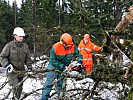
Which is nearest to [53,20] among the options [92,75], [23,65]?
[23,65]

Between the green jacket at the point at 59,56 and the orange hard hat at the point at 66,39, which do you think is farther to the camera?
the green jacket at the point at 59,56

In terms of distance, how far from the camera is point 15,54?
19.7 feet

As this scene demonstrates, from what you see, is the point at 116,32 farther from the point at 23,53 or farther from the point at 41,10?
the point at 41,10

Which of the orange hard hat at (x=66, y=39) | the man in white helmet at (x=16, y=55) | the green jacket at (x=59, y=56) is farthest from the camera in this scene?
the man in white helmet at (x=16, y=55)

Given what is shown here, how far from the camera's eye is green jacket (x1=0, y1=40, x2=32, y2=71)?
5903 mm

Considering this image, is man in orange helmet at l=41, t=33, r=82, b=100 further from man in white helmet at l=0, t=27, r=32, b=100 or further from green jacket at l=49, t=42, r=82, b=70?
man in white helmet at l=0, t=27, r=32, b=100

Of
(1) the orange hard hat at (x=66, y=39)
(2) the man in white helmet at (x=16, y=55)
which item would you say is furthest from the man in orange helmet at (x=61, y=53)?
(2) the man in white helmet at (x=16, y=55)

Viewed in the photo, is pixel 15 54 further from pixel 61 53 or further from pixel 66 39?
pixel 66 39

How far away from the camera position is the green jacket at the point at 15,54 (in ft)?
19.4

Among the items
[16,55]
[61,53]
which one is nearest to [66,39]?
[61,53]

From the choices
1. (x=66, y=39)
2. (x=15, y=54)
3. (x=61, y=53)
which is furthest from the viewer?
(x=15, y=54)

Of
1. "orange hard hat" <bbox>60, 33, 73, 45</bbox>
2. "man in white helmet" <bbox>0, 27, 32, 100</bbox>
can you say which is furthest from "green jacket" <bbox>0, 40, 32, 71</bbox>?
"orange hard hat" <bbox>60, 33, 73, 45</bbox>

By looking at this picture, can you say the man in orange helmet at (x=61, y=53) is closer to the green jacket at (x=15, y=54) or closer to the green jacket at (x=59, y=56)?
the green jacket at (x=59, y=56)

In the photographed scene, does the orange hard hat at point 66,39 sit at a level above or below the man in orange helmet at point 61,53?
above
